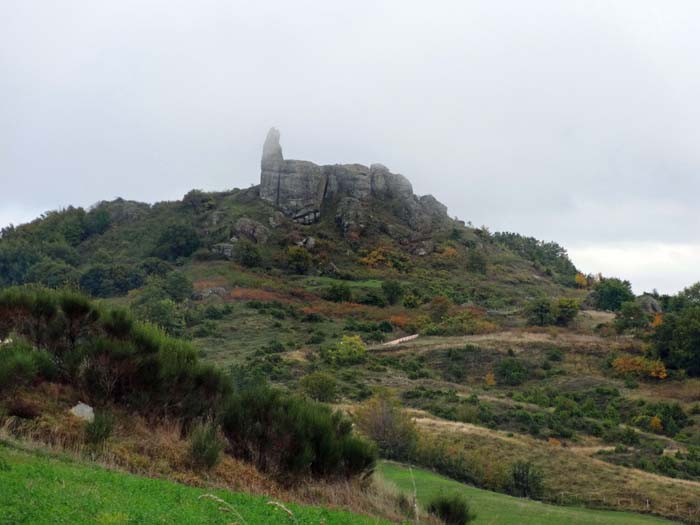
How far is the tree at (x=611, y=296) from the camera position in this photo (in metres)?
77.1

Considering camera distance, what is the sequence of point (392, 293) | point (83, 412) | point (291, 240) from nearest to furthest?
point (83, 412) < point (392, 293) < point (291, 240)

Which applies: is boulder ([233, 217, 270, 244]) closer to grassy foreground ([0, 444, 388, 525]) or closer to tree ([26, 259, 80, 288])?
tree ([26, 259, 80, 288])

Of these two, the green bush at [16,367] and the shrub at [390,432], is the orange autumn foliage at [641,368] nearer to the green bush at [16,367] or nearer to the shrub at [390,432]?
the shrub at [390,432]

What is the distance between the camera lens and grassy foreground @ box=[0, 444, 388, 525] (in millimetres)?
7246

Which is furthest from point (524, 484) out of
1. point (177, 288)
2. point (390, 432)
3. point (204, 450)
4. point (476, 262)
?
point (476, 262)

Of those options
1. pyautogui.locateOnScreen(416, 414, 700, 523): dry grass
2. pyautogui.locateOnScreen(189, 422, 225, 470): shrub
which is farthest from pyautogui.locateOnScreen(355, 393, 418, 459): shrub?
pyautogui.locateOnScreen(189, 422, 225, 470): shrub

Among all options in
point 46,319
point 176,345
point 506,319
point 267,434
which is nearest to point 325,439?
point 267,434

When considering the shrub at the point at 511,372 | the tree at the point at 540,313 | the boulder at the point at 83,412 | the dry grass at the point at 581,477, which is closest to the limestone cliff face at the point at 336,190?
the tree at the point at 540,313

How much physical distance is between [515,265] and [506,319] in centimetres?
3175

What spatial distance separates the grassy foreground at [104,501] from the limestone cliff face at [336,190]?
83.3 m

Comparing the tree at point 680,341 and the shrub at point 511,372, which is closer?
the shrub at point 511,372

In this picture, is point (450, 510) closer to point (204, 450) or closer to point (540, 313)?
point (204, 450)

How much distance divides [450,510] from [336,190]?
89.7 metres

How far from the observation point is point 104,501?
800 cm
